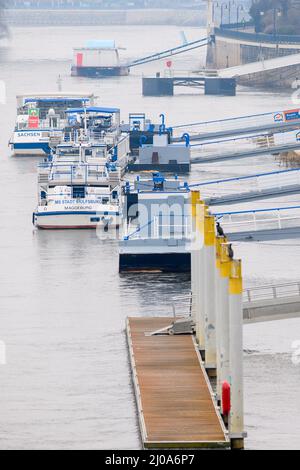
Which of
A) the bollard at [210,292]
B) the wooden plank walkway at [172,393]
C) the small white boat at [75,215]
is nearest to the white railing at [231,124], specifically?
the small white boat at [75,215]

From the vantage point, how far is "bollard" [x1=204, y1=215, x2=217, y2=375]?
1188 inches

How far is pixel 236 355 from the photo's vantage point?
2672 centimetres

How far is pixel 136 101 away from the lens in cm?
10262

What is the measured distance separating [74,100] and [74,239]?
3074cm

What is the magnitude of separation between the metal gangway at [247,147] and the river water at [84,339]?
90.3 inches

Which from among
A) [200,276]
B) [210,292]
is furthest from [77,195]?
[210,292]

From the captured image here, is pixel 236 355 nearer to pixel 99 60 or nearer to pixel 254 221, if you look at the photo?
pixel 254 221

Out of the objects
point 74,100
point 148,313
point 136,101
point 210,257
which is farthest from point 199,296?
point 136,101

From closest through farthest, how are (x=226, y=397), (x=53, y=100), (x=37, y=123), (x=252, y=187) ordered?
(x=226, y=397) → (x=252, y=187) → (x=37, y=123) → (x=53, y=100)

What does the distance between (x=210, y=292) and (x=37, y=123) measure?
4280cm

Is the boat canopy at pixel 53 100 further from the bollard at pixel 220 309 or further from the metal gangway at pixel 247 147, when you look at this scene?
the bollard at pixel 220 309

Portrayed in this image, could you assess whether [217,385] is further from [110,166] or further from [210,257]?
[110,166]

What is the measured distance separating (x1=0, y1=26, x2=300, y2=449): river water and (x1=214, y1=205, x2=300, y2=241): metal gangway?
2.41 feet

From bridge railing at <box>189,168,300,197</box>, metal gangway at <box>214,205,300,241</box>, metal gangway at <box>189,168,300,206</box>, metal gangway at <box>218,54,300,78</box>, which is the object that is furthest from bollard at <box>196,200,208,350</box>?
metal gangway at <box>218,54,300,78</box>
